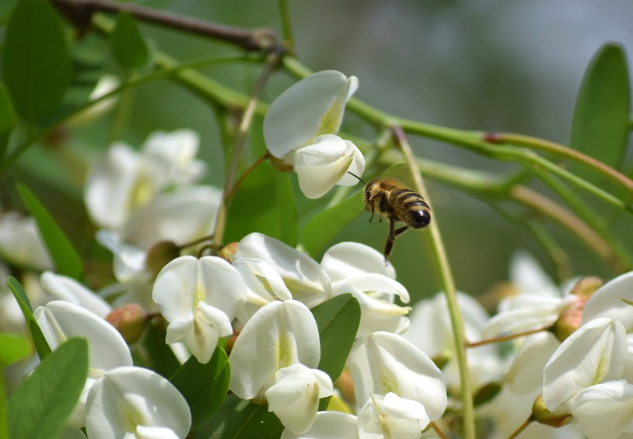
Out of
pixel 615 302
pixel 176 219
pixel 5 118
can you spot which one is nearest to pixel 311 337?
pixel 615 302

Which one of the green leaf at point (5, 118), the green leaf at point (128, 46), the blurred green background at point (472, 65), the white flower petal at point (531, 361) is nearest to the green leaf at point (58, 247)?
the green leaf at point (5, 118)

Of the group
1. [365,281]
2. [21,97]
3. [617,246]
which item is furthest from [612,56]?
[21,97]

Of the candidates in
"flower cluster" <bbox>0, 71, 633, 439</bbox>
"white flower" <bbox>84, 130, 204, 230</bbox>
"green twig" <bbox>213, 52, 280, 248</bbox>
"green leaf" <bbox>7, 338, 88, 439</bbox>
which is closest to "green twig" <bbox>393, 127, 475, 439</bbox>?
"flower cluster" <bbox>0, 71, 633, 439</bbox>

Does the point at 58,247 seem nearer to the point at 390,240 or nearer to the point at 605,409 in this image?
the point at 390,240

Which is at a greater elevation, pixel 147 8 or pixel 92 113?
pixel 147 8

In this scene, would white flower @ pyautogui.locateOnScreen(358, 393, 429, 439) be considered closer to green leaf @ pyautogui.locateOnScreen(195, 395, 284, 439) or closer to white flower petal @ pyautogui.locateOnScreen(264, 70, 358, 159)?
green leaf @ pyautogui.locateOnScreen(195, 395, 284, 439)

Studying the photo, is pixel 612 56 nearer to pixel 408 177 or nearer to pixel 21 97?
pixel 408 177
